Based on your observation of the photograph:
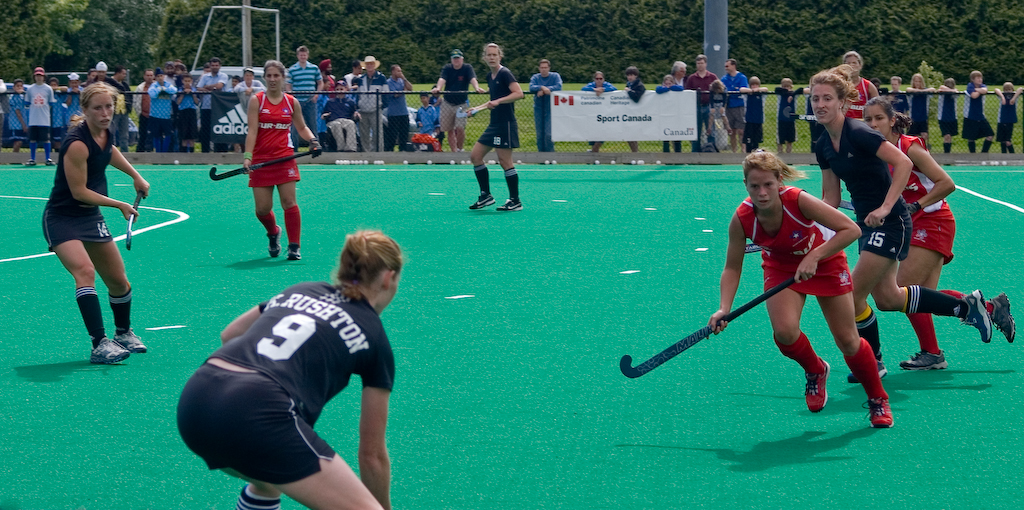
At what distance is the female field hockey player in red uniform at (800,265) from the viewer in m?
5.06

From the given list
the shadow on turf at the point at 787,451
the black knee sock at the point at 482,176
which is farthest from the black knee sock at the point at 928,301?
the black knee sock at the point at 482,176

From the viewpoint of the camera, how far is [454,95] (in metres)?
19.3

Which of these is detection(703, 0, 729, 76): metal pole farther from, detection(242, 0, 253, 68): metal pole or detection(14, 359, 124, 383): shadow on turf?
detection(14, 359, 124, 383): shadow on turf

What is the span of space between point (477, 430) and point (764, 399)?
1.52m

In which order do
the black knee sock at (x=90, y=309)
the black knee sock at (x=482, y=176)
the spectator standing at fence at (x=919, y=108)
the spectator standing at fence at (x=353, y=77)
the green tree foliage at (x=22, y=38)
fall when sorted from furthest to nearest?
the green tree foliage at (x=22, y=38)
the spectator standing at fence at (x=353, y=77)
the spectator standing at fence at (x=919, y=108)
the black knee sock at (x=482, y=176)
the black knee sock at (x=90, y=309)

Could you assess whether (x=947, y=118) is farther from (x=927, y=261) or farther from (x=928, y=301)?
(x=928, y=301)

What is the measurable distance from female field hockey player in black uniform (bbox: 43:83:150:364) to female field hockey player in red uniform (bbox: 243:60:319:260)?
3.43 m

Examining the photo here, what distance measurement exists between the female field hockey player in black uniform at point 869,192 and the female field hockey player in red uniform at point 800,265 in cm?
46

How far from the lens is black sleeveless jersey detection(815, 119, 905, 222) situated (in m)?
5.64

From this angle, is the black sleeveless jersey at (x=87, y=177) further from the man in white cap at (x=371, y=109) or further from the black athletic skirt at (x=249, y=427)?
the man in white cap at (x=371, y=109)

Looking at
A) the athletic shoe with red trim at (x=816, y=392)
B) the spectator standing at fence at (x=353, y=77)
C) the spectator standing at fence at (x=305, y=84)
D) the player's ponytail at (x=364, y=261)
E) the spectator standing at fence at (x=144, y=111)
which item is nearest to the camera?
the player's ponytail at (x=364, y=261)

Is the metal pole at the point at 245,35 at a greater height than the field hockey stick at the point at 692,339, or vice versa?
the metal pole at the point at 245,35

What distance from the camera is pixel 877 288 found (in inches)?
240

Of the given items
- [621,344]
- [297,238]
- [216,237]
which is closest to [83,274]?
[621,344]
